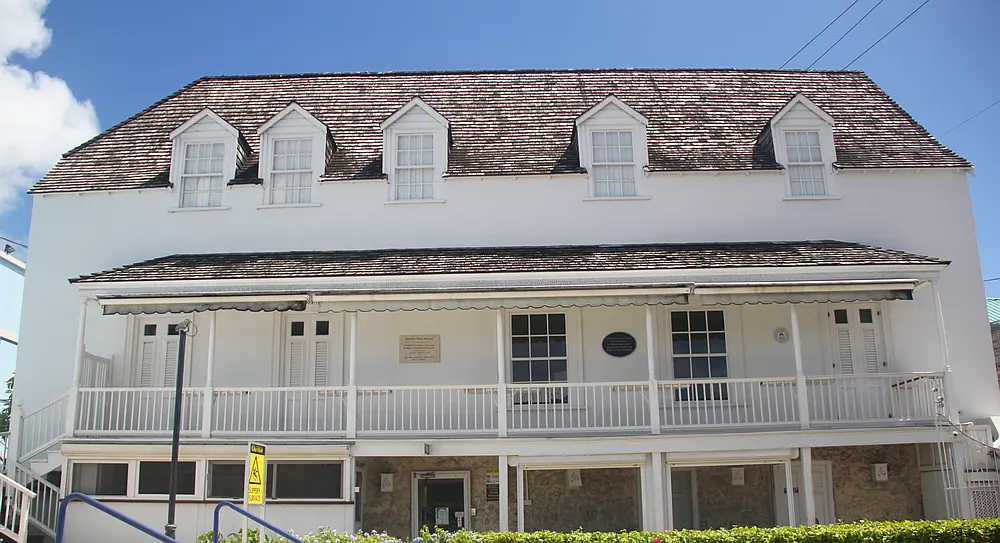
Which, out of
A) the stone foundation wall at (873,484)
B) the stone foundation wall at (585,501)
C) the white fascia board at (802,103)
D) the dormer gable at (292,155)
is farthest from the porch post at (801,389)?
the dormer gable at (292,155)

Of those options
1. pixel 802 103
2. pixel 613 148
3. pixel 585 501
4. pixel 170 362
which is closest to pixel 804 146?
pixel 802 103

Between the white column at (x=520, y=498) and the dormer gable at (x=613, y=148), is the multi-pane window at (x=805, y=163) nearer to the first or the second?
the dormer gable at (x=613, y=148)

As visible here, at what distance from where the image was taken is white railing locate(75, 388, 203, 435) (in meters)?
14.9

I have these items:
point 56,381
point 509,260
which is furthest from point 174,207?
point 509,260

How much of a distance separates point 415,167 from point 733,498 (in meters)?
8.92

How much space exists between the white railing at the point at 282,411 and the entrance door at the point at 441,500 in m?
1.83

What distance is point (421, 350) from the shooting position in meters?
16.7

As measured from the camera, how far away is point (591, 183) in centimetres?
1766

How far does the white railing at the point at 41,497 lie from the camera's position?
14.7m

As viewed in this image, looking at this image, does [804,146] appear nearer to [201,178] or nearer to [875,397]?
[875,397]

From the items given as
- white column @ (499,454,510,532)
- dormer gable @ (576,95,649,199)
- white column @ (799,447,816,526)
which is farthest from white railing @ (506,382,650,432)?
dormer gable @ (576,95,649,199)

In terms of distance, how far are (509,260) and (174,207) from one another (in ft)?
23.3

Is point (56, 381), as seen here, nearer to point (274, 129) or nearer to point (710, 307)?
point (274, 129)

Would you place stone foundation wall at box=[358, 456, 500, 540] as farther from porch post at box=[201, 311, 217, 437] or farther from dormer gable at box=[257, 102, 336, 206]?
dormer gable at box=[257, 102, 336, 206]
